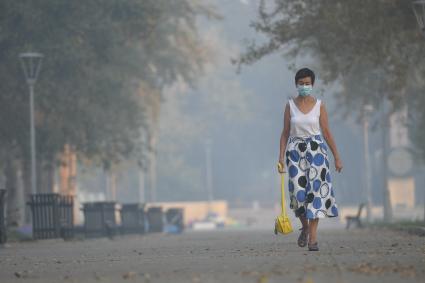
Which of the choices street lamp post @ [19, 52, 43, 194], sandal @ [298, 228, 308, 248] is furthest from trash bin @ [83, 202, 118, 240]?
sandal @ [298, 228, 308, 248]

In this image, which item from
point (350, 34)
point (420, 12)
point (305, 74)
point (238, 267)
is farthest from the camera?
point (350, 34)

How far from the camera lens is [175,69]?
59.2m

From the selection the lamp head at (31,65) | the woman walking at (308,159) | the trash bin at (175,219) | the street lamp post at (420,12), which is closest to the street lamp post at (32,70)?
the lamp head at (31,65)

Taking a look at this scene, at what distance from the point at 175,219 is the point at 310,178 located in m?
49.0

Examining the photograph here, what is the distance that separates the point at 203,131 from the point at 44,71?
89.6 meters

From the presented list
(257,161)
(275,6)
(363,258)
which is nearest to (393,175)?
(257,161)

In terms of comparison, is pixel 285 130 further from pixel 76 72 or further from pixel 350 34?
pixel 76 72

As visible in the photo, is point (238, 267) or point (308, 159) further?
point (308, 159)

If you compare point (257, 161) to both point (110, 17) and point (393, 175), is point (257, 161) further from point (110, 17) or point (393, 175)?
point (110, 17)

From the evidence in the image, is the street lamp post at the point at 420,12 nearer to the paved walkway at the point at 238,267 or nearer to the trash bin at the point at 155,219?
the paved walkway at the point at 238,267

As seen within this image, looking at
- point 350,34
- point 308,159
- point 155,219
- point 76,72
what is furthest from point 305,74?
point 155,219

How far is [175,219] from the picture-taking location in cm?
6569

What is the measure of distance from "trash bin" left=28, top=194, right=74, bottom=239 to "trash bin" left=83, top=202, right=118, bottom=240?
5.83m

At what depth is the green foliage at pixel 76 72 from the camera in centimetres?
4400
